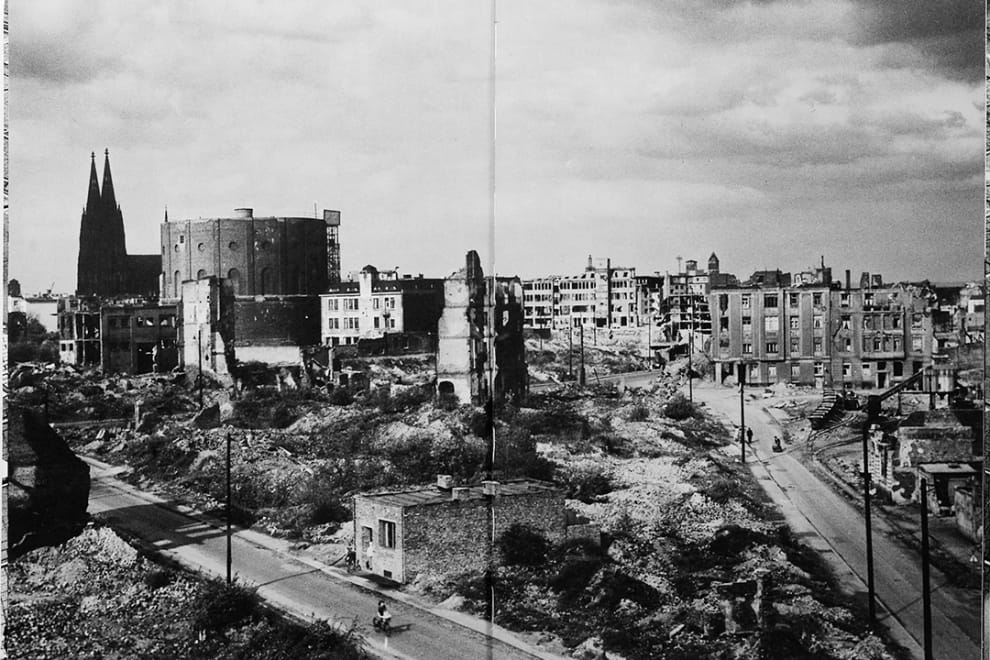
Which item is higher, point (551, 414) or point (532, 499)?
point (551, 414)

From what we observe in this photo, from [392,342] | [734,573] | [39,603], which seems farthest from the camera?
[392,342]

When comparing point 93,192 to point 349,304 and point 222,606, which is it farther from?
point 222,606

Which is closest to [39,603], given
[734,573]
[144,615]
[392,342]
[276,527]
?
[144,615]

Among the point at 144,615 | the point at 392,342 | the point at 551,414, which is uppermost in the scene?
the point at 392,342

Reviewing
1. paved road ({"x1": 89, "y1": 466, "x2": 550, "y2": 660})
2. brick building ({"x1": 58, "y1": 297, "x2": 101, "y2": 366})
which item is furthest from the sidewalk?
brick building ({"x1": 58, "y1": 297, "x2": 101, "y2": 366})

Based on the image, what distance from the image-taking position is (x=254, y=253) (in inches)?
215

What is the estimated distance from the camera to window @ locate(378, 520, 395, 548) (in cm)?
540

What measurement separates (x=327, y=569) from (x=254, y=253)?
165cm

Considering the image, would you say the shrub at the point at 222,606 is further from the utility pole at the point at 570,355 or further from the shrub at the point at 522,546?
the utility pole at the point at 570,355

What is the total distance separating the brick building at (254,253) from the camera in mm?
5438

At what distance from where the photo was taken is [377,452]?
5637 mm

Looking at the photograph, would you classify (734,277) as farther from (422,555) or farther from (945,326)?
(422,555)

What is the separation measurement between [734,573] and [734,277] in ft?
5.24

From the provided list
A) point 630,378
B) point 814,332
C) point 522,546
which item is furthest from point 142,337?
point 814,332
